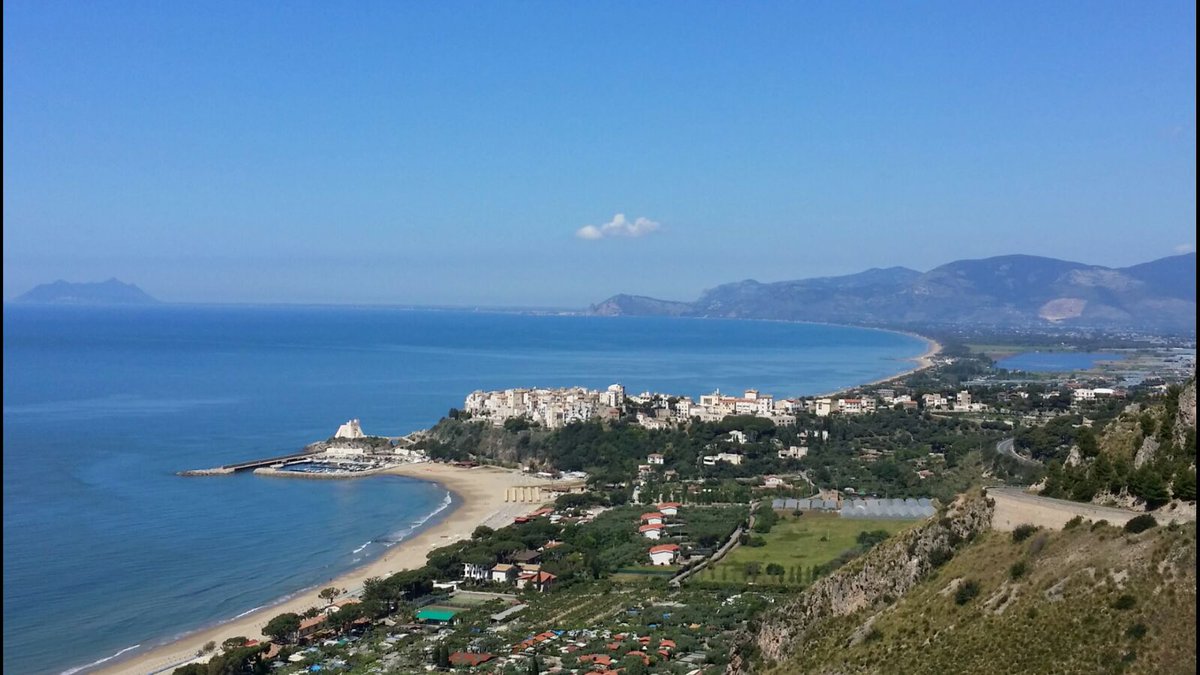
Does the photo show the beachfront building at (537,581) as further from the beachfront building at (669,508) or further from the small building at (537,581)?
the beachfront building at (669,508)

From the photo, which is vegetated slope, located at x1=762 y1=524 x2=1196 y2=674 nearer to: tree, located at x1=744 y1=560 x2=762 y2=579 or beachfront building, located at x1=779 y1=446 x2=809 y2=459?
tree, located at x1=744 y1=560 x2=762 y2=579

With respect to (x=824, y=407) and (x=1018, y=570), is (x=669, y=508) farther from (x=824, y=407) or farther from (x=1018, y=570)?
(x=1018, y=570)

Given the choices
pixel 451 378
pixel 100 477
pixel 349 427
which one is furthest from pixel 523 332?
pixel 100 477

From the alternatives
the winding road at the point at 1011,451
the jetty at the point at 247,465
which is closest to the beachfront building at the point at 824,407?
the winding road at the point at 1011,451

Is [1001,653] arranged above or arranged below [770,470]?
above

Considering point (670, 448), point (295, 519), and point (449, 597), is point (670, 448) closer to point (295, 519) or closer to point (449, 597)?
point (295, 519)

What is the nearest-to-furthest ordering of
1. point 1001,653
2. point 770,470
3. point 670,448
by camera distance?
point 1001,653
point 770,470
point 670,448

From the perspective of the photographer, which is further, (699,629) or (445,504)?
(445,504)

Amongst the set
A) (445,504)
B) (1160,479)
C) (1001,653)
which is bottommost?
(445,504)
